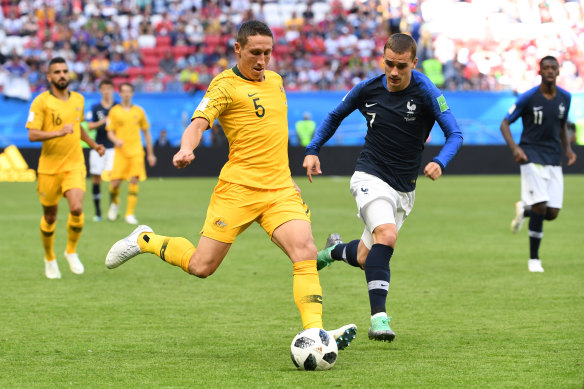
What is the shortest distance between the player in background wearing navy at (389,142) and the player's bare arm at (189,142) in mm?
1000

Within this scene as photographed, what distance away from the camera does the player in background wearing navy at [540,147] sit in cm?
1038

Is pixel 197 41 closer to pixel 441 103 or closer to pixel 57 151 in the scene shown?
pixel 57 151

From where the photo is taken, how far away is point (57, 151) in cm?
982

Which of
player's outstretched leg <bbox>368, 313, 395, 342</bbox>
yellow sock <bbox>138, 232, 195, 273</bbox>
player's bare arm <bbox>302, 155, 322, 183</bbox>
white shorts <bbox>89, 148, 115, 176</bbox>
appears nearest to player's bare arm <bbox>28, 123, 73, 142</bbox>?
yellow sock <bbox>138, 232, 195, 273</bbox>

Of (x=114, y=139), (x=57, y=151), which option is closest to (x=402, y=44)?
(x=57, y=151)

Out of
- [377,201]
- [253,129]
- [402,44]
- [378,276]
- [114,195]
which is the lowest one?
[114,195]

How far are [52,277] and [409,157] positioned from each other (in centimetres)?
465

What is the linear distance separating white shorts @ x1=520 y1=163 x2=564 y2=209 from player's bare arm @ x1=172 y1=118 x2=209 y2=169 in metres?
5.56

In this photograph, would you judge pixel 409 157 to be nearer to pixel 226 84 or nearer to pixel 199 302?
pixel 226 84

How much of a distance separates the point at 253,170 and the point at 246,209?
0.26 metres

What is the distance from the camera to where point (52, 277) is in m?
9.97

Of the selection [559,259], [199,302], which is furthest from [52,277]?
[559,259]

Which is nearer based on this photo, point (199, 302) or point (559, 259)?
point (199, 302)

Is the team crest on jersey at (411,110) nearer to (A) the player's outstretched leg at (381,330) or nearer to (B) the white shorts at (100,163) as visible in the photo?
(A) the player's outstretched leg at (381,330)
